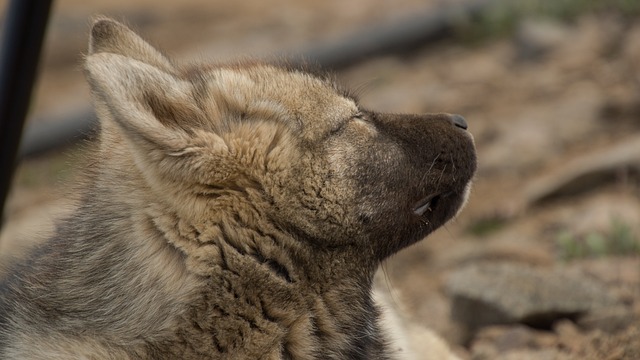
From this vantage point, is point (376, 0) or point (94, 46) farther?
point (376, 0)

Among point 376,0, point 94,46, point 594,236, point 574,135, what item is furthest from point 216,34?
point 94,46

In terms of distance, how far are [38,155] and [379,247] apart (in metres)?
7.13

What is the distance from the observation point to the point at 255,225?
3.64 metres

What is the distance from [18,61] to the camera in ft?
9.05

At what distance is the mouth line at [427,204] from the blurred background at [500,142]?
24.9 inches

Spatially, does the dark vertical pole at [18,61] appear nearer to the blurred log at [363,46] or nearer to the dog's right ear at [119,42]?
the dog's right ear at [119,42]

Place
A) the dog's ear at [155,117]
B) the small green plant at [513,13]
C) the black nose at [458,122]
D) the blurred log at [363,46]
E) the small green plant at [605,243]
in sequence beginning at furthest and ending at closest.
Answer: the blurred log at [363,46], the small green plant at [513,13], the small green plant at [605,243], the black nose at [458,122], the dog's ear at [155,117]

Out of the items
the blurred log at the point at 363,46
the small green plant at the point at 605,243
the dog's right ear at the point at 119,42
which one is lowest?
the dog's right ear at the point at 119,42

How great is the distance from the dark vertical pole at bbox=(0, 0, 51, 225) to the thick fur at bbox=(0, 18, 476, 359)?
389mm

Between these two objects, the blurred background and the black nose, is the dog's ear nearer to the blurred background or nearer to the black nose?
the blurred background

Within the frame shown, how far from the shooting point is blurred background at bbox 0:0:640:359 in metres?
5.03

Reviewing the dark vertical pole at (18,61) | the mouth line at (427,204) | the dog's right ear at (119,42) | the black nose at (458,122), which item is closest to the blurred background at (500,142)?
the dog's right ear at (119,42)

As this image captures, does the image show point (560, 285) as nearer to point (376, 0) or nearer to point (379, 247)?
point (379, 247)

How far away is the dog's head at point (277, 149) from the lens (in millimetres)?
3404
